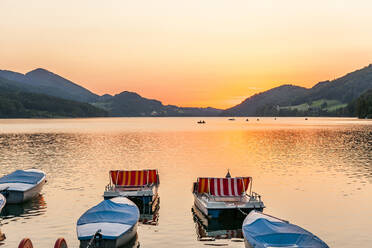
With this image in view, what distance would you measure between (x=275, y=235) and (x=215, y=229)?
9794 mm

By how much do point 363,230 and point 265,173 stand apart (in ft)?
105

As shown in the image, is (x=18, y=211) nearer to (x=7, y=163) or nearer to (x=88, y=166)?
(x=88, y=166)

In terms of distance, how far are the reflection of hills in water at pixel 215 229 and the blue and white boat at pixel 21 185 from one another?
59.8ft

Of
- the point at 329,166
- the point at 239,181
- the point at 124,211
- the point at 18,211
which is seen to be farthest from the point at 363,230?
the point at 329,166

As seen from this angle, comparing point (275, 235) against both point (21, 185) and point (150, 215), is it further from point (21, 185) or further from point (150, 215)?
point (21, 185)

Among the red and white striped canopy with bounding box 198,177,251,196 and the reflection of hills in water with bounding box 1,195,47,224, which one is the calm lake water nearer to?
the reflection of hills in water with bounding box 1,195,47,224

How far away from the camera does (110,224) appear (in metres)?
27.7

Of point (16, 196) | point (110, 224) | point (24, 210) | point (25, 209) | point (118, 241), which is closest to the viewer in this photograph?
point (118, 241)

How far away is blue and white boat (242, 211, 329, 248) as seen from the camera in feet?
76.0

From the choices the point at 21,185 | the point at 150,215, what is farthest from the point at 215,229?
the point at 21,185

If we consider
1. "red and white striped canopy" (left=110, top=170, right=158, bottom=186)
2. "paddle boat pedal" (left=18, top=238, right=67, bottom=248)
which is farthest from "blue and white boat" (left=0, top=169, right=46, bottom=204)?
"paddle boat pedal" (left=18, top=238, right=67, bottom=248)

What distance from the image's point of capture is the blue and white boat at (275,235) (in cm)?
2316

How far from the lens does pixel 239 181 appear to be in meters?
38.7

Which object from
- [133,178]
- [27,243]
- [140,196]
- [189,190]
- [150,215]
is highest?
[27,243]
